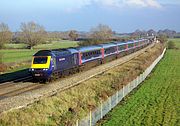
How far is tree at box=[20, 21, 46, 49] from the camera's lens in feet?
372

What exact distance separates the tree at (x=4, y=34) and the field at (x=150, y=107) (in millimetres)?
59680

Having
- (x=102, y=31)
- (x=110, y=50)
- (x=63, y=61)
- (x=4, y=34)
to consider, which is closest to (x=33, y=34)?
(x=4, y=34)

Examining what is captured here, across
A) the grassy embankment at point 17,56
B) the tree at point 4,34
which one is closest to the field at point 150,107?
the grassy embankment at point 17,56

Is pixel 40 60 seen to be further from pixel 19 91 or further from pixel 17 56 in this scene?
pixel 17 56

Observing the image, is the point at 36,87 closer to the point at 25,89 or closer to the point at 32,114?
the point at 25,89

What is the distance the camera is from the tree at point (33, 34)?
11350 cm

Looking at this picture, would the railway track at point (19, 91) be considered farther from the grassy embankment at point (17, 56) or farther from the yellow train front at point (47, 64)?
the grassy embankment at point (17, 56)

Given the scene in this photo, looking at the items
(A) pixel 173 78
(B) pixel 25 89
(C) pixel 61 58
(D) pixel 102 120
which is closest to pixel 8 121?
(D) pixel 102 120

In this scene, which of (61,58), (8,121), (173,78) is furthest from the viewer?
(173,78)

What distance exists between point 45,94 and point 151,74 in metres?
27.3

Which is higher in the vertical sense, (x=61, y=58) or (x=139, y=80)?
(x=61, y=58)

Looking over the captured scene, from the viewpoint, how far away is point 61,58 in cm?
3559

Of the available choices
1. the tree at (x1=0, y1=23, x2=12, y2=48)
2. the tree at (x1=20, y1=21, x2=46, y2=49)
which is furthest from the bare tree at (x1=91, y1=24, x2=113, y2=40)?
the tree at (x1=0, y1=23, x2=12, y2=48)

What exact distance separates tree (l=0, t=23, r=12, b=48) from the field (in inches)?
2350
